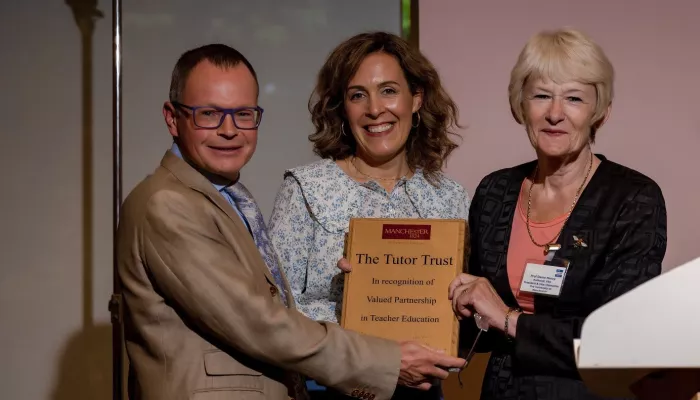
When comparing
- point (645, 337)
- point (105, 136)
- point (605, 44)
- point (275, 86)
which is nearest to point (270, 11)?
point (275, 86)

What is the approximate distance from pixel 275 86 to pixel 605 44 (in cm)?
154

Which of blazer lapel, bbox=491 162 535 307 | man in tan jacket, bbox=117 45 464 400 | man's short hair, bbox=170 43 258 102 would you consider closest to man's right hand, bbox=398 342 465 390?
man in tan jacket, bbox=117 45 464 400

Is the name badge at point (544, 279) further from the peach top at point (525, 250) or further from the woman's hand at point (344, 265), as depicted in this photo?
the woman's hand at point (344, 265)

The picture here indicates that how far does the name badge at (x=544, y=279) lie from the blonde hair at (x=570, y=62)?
17.3 inches

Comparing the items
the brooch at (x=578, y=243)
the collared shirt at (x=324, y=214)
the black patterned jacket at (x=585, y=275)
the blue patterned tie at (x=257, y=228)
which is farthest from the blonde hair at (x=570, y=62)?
the blue patterned tie at (x=257, y=228)

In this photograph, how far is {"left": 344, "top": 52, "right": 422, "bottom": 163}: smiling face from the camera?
9.35 ft

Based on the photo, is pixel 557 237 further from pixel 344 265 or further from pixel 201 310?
pixel 201 310

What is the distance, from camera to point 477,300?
2.37 meters

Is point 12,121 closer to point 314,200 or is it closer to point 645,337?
point 314,200

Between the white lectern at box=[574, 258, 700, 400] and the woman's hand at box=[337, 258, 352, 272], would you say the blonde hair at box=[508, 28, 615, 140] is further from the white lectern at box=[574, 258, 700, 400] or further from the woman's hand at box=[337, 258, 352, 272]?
the white lectern at box=[574, 258, 700, 400]

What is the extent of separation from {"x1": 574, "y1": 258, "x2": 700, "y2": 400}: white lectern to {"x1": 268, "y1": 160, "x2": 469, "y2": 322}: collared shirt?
1.44 m

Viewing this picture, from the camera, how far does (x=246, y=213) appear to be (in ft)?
7.98

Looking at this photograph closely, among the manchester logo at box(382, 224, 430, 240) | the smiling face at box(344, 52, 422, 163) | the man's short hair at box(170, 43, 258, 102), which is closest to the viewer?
the man's short hair at box(170, 43, 258, 102)

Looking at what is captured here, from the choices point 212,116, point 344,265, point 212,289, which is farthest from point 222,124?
point 344,265
